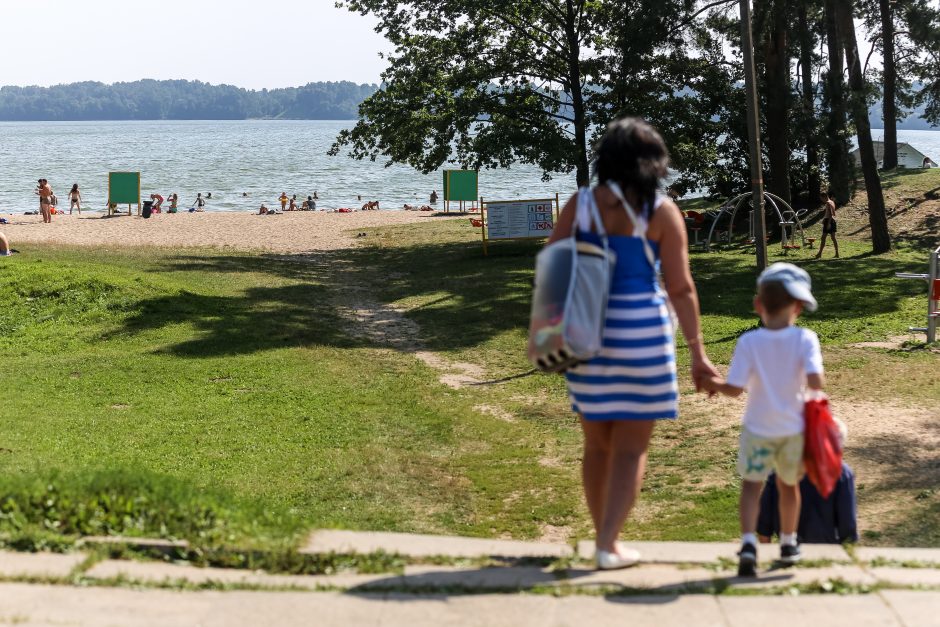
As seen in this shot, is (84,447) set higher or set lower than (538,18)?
lower

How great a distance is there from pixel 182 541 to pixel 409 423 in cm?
578

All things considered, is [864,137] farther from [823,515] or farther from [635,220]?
[635,220]

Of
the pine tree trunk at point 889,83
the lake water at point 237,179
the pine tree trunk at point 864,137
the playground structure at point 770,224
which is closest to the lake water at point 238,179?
the lake water at point 237,179

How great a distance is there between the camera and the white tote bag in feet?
13.1

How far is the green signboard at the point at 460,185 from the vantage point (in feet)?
131

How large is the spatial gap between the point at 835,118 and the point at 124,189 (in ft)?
73.7

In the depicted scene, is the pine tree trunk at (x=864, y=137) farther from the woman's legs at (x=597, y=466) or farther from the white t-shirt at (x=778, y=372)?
the woman's legs at (x=597, y=466)

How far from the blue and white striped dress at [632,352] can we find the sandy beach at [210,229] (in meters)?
22.1

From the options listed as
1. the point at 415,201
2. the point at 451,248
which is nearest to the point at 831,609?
the point at 451,248

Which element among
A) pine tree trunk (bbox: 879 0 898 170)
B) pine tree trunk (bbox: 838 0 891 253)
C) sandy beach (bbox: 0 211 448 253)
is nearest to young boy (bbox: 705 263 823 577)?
pine tree trunk (bbox: 838 0 891 253)

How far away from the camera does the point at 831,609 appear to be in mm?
3783

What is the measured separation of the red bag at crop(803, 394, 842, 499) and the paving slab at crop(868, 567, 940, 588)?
0.35 m

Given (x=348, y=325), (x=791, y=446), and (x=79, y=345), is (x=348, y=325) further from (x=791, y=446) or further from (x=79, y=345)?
(x=791, y=446)

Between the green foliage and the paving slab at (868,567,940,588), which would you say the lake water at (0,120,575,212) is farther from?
the paving slab at (868,567,940,588)
